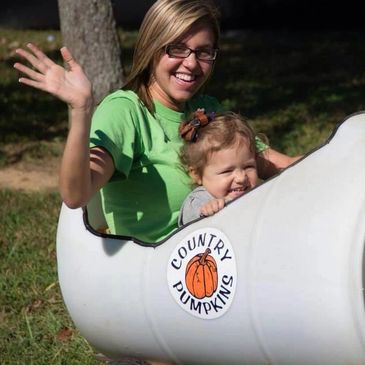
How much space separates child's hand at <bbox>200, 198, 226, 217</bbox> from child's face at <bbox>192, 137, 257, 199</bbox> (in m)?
0.28

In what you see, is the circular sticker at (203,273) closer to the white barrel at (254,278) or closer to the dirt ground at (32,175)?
the white barrel at (254,278)

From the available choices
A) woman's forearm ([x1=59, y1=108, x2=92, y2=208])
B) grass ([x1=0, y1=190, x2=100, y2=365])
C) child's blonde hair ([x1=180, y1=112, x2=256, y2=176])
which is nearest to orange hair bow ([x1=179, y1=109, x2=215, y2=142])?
child's blonde hair ([x1=180, y1=112, x2=256, y2=176])

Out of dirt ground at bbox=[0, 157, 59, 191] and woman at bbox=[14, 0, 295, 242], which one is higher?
woman at bbox=[14, 0, 295, 242]

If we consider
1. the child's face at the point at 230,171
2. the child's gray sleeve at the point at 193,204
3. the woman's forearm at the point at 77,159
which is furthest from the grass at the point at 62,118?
A: the woman's forearm at the point at 77,159

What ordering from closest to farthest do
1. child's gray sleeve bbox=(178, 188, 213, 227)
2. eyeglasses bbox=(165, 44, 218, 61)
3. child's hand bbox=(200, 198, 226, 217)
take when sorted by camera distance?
1. child's hand bbox=(200, 198, 226, 217)
2. child's gray sleeve bbox=(178, 188, 213, 227)
3. eyeglasses bbox=(165, 44, 218, 61)

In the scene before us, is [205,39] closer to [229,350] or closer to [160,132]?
[160,132]

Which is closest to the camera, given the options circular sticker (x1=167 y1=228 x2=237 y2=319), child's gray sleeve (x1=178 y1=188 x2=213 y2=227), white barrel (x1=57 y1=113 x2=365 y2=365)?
white barrel (x1=57 y1=113 x2=365 y2=365)

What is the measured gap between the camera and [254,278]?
262 cm

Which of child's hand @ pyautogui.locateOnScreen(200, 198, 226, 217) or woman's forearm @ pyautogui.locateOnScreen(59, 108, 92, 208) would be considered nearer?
woman's forearm @ pyautogui.locateOnScreen(59, 108, 92, 208)

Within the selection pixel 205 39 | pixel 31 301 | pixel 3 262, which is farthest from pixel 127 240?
pixel 3 262

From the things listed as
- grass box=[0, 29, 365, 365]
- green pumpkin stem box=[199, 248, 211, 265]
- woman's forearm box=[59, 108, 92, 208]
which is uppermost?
woman's forearm box=[59, 108, 92, 208]

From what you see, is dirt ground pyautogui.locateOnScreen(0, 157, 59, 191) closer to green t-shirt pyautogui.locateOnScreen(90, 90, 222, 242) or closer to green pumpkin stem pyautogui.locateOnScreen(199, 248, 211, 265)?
green t-shirt pyautogui.locateOnScreen(90, 90, 222, 242)

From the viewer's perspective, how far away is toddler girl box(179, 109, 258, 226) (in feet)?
10.2

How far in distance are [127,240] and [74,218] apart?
238mm
